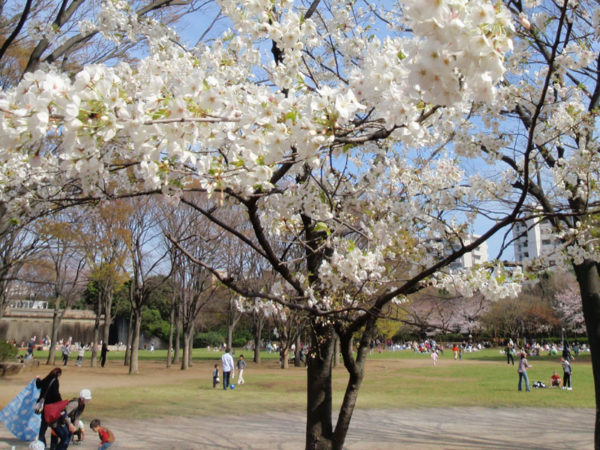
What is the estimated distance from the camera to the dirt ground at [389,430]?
6965 mm

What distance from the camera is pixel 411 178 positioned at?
5309 mm

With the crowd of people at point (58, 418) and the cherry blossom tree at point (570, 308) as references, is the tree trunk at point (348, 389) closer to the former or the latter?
the crowd of people at point (58, 418)

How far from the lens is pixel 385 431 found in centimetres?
807

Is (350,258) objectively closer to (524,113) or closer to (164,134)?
(164,134)

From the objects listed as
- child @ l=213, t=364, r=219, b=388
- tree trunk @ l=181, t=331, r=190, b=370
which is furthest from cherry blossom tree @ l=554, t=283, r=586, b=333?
child @ l=213, t=364, r=219, b=388

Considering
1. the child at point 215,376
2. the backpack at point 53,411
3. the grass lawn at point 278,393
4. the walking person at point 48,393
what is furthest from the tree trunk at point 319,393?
the child at point 215,376

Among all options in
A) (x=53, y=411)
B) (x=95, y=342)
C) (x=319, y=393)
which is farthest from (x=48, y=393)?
(x=95, y=342)

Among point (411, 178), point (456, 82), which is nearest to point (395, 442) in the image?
point (411, 178)

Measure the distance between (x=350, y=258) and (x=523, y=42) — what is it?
239 cm

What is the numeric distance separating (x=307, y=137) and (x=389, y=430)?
24.6 feet

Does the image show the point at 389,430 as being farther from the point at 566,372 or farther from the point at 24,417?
the point at 566,372

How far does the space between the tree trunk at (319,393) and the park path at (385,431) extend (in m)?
2.62

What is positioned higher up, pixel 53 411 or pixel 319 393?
pixel 319 393

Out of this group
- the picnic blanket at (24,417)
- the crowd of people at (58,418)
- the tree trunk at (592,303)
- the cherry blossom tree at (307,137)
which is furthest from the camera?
the picnic blanket at (24,417)
